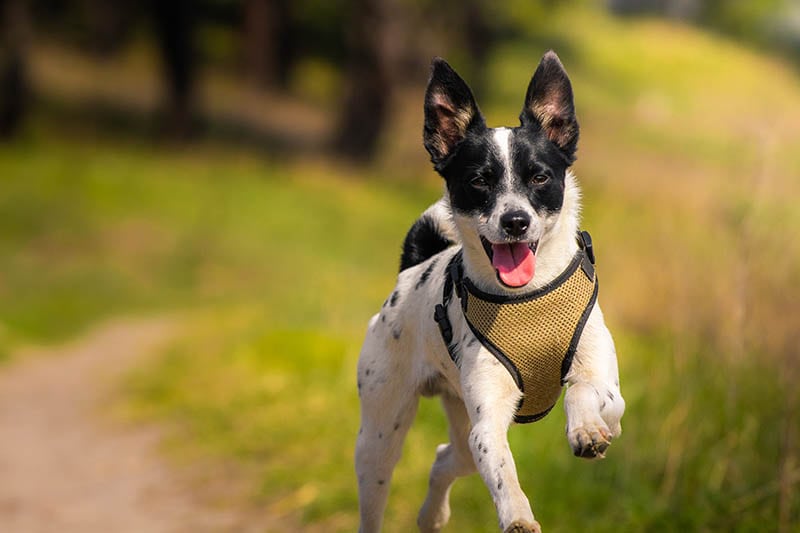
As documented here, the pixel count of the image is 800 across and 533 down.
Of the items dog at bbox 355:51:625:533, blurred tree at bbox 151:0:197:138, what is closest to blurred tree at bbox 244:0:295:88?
blurred tree at bbox 151:0:197:138

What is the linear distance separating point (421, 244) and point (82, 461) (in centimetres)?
495

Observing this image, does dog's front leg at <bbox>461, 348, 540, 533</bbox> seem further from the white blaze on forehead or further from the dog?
the white blaze on forehead

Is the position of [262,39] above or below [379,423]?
below

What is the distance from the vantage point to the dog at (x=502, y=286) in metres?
3.54

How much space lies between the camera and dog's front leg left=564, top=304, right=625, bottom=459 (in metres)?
3.29

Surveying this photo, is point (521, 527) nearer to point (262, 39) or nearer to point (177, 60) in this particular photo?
point (177, 60)

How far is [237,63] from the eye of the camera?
3488 centimetres

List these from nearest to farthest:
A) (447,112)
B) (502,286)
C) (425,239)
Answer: (502,286) < (447,112) < (425,239)

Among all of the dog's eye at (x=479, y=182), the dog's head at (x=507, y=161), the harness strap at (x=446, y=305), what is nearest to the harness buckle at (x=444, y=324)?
the harness strap at (x=446, y=305)

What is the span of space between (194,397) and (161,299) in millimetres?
6394

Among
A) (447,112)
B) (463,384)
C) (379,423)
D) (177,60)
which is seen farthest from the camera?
(177,60)

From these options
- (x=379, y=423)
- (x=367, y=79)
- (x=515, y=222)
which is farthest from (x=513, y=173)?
(x=367, y=79)

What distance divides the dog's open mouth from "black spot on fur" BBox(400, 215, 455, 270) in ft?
3.19

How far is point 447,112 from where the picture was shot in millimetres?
3910
